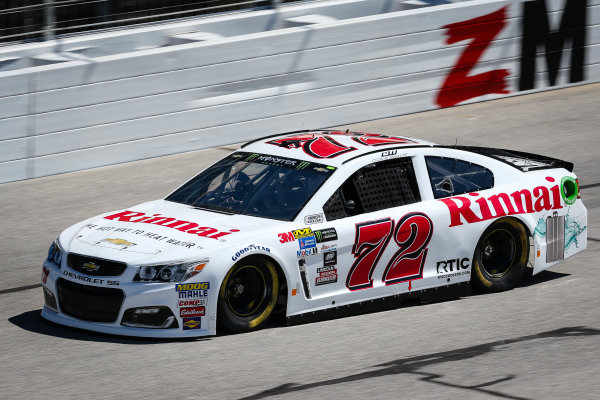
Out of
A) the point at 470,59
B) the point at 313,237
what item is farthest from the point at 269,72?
the point at 313,237

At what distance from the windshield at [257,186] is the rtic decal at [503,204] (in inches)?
43.9

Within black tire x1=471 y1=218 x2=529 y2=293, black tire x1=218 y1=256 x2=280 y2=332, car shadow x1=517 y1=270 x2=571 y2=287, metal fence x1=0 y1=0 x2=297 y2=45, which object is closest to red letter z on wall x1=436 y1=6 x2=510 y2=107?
metal fence x1=0 y1=0 x2=297 y2=45

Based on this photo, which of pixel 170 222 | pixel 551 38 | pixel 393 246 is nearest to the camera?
pixel 170 222

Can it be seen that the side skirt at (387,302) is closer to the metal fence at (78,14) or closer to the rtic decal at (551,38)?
the metal fence at (78,14)

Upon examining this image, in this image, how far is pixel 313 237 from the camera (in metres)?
7.72

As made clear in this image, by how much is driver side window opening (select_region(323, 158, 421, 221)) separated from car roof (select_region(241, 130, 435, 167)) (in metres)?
0.16

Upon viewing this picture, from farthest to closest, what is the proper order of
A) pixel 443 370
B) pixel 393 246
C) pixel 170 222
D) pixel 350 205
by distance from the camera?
pixel 393 246 → pixel 350 205 → pixel 170 222 → pixel 443 370

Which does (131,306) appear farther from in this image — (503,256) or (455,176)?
(503,256)

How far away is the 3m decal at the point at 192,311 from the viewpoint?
7180 millimetres

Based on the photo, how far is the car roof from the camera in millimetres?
8352

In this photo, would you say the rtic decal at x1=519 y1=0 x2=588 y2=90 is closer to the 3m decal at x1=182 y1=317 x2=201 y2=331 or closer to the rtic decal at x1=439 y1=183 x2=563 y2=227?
the rtic decal at x1=439 y1=183 x2=563 y2=227

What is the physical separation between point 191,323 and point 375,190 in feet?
6.19

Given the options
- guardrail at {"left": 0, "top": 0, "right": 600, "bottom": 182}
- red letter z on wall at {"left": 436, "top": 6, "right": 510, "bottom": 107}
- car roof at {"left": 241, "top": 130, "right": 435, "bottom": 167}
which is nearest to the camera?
car roof at {"left": 241, "top": 130, "right": 435, "bottom": 167}

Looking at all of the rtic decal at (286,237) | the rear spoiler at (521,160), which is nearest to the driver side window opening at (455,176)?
the rear spoiler at (521,160)
